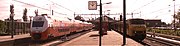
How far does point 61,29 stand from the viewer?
39844 millimetres

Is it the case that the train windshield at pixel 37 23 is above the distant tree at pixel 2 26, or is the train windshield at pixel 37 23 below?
above

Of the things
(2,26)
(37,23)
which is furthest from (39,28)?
(2,26)

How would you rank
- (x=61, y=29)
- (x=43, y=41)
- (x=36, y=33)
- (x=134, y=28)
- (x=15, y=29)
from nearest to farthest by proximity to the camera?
(x=36, y=33)
(x=43, y=41)
(x=134, y=28)
(x=61, y=29)
(x=15, y=29)

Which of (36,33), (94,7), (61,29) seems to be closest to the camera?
(94,7)

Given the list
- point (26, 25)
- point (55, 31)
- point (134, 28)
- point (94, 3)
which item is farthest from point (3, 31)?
point (94, 3)

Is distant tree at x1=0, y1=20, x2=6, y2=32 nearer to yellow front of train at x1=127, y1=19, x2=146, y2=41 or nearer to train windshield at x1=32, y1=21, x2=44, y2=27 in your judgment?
train windshield at x1=32, y1=21, x2=44, y2=27

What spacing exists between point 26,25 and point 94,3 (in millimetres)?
48699

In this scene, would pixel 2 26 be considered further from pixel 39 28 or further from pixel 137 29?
pixel 137 29

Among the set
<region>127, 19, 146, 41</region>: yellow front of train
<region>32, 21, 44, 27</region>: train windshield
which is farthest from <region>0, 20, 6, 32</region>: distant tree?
<region>127, 19, 146, 41</region>: yellow front of train

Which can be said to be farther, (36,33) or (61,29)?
(61,29)

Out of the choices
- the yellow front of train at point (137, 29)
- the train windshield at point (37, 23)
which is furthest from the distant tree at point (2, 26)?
the yellow front of train at point (137, 29)

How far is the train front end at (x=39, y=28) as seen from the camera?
1230 inches

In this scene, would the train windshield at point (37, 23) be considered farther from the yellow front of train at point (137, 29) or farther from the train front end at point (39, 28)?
the yellow front of train at point (137, 29)

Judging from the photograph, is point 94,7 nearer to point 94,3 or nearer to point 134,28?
point 94,3
